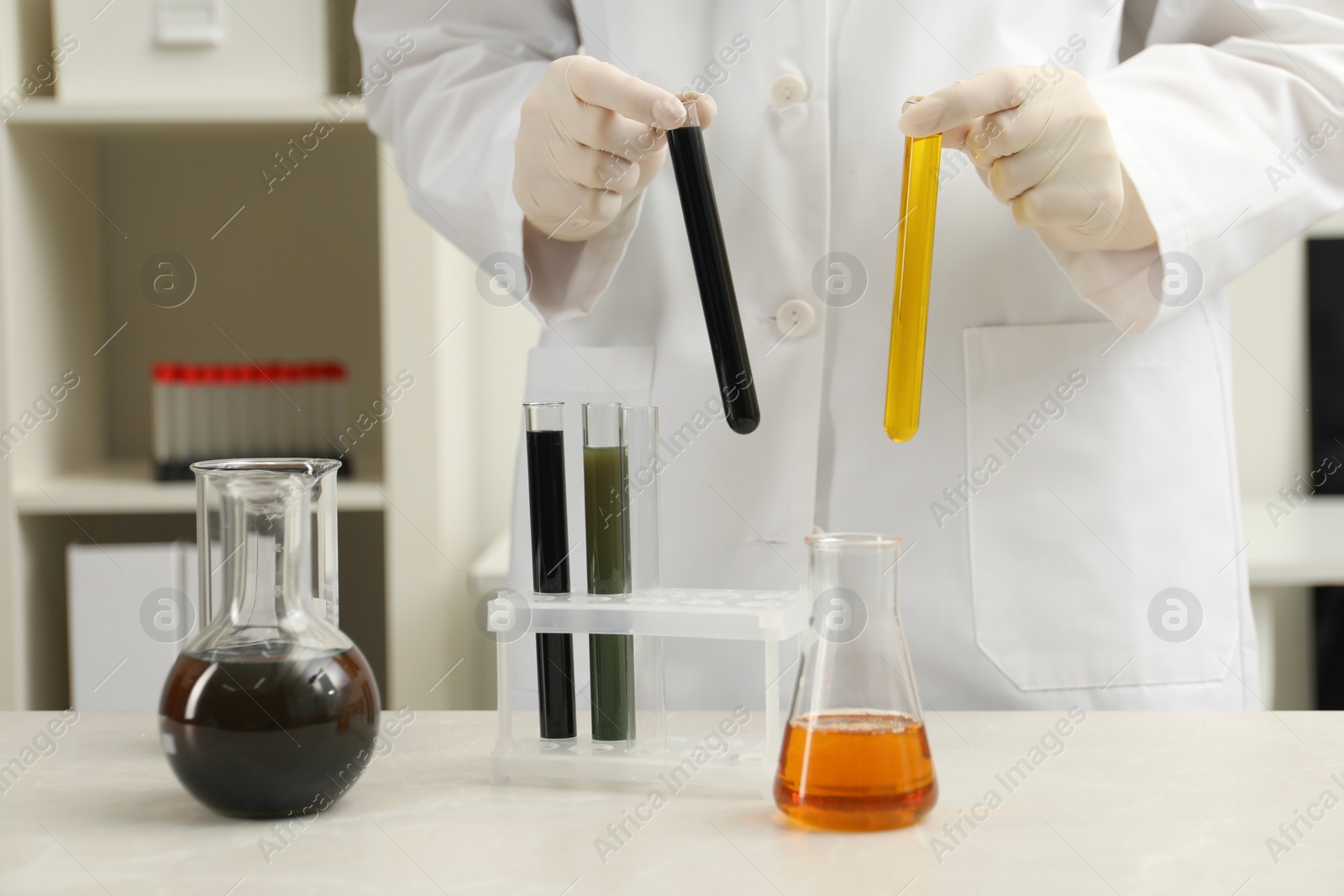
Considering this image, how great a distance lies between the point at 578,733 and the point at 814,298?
388 mm

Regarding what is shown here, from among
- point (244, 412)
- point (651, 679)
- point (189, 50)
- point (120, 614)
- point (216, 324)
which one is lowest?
point (120, 614)

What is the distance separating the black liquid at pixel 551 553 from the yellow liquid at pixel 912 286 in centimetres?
17

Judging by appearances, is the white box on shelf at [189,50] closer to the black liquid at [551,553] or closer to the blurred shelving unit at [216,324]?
the blurred shelving unit at [216,324]

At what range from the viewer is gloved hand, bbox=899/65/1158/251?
0.69 meters

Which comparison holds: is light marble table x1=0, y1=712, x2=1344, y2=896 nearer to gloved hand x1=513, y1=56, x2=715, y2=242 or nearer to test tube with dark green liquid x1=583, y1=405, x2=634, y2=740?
test tube with dark green liquid x1=583, y1=405, x2=634, y2=740

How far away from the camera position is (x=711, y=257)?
0.62 metres

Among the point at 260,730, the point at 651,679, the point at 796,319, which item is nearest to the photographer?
the point at 260,730

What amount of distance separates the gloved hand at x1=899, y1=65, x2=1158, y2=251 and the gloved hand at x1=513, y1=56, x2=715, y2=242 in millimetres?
179

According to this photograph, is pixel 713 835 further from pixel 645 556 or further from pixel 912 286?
pixel 912 286

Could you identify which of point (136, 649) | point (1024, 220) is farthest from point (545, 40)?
point (136, 649)

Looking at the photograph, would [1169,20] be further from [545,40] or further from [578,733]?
[578,733]

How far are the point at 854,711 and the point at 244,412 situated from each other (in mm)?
1312

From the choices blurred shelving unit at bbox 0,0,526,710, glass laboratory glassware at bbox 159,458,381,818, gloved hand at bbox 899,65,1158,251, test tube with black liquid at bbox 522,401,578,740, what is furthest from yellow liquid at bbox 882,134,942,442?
blurred shelving unit at bbox 0,0,526,710

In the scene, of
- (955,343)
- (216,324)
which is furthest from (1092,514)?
(216,324)
